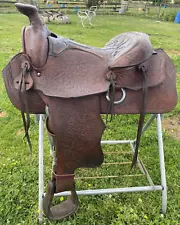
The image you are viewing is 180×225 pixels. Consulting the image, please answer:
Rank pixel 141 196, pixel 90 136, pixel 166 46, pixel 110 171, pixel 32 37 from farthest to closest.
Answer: pixel 166 46 → pixel 110 171 → pixel 141 196 → pixel 90 136 → pixel 32 37

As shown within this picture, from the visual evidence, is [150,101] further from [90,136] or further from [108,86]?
[90,136]

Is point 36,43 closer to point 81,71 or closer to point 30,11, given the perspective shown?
point 30,11

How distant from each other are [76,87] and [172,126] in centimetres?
185

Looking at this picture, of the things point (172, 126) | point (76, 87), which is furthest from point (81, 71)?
point (172, 126)

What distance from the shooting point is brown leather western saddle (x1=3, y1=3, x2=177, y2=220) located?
132 centimetres

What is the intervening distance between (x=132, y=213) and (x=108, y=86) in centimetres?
90

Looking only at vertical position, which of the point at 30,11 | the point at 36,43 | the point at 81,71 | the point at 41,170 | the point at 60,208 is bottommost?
the point at 60,208

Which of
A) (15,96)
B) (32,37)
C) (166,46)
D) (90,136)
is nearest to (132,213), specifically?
(90,136)

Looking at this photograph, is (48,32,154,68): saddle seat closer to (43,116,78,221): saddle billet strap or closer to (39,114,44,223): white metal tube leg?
(43,116,78,221): saddle billet strap

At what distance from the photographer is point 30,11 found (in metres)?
1.23

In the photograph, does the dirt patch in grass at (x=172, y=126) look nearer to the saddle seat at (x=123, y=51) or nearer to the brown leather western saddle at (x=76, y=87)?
the brown leather western saddle at (x=76, y=87)

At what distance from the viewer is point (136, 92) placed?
1.47 metres

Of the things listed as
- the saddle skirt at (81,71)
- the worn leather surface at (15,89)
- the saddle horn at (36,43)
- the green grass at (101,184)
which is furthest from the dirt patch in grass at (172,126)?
the saddle horn at (36,43)

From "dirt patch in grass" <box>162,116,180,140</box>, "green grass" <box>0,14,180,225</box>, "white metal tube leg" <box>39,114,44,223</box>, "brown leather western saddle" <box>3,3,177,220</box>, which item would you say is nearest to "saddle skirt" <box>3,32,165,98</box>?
"brown leather western saddle" <box>3,3,177,220</box>
